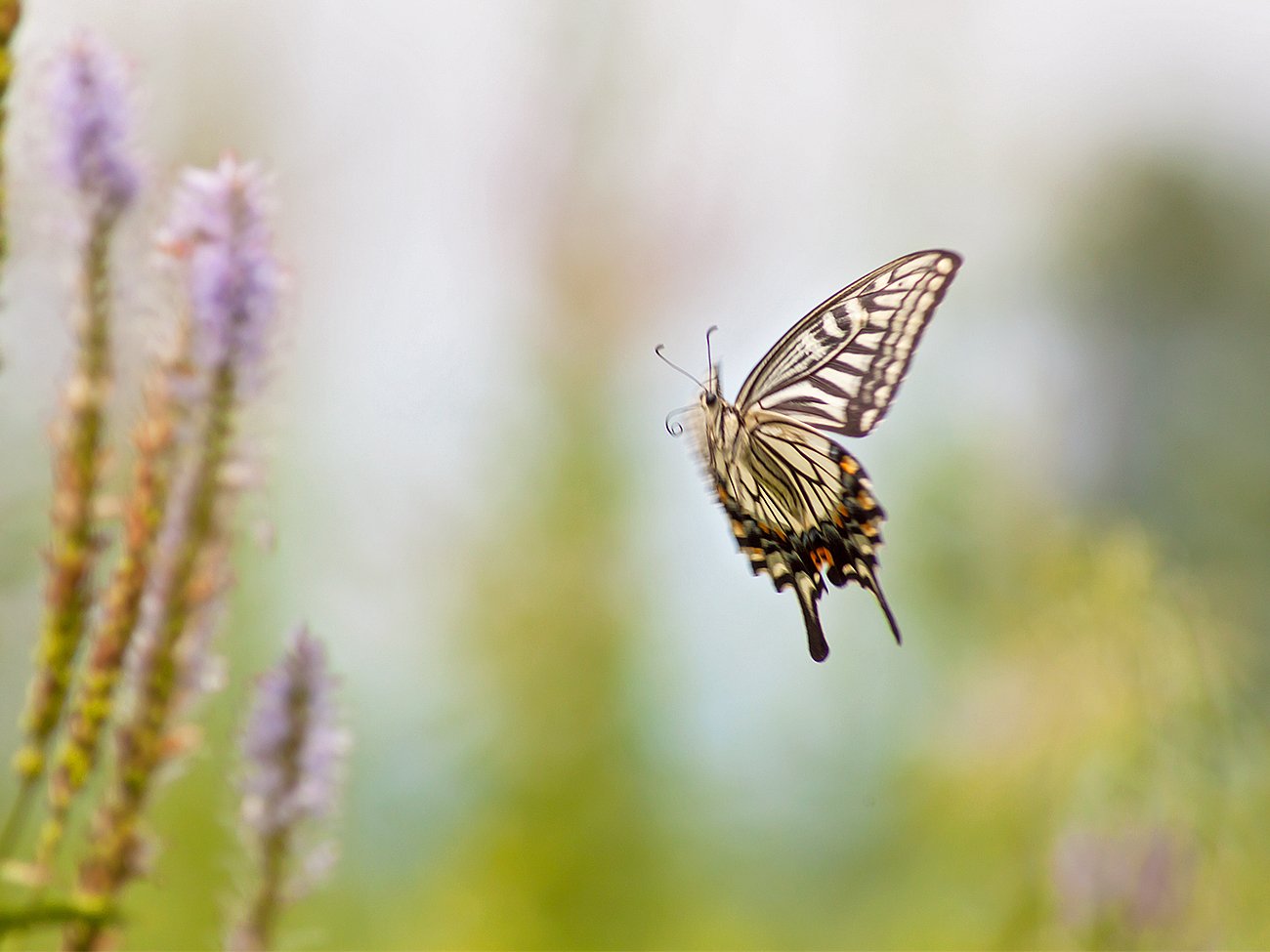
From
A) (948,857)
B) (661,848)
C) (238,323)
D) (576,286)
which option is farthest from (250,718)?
(948,857)

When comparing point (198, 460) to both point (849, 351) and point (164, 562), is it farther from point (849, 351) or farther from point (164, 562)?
point (849, 351)

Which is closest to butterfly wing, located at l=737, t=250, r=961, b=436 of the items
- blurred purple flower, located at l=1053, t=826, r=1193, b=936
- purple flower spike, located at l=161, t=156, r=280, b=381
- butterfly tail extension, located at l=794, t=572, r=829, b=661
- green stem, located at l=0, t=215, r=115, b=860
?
butterfly tail extension, located at l=794, t=572, r=829, b=661

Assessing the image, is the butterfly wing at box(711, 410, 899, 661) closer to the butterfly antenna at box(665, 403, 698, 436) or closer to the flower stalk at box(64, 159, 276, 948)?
the butterfly antenna at box(665, 403, 698, 436)

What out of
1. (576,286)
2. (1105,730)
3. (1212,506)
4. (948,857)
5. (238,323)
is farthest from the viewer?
(1212,506)

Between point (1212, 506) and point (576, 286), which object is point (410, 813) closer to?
point (576, 286)

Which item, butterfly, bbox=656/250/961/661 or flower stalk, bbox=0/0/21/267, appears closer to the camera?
flower stalk, bbox=0/0/21/267

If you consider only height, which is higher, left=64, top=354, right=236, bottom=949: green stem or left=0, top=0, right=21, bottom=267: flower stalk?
left=0, top=0, right=21, bottom=267: flower stalk
